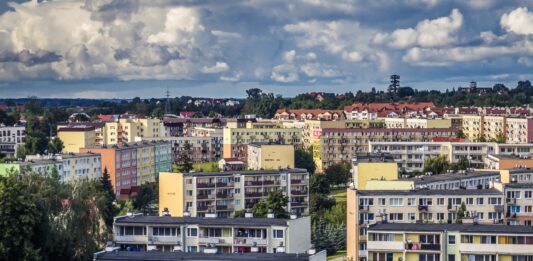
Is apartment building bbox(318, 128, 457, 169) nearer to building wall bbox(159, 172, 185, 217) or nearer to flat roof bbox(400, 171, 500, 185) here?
flat roof bbox(400, 171, 500, 185)

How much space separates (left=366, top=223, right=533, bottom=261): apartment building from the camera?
30.5m

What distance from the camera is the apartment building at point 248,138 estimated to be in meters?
86.2

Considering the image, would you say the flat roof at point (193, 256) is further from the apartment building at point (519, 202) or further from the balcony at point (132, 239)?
the apartment building at point (519, 202)

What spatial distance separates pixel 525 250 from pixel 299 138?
57816 millimetres

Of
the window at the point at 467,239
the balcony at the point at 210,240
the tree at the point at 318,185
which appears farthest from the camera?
the tree at the point at 318,185

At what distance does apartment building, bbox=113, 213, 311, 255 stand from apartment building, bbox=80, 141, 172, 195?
3700cm

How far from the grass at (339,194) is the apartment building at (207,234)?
2641 cm

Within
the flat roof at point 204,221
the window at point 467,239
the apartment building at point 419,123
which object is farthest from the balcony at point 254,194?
the apartment building at point 419,123

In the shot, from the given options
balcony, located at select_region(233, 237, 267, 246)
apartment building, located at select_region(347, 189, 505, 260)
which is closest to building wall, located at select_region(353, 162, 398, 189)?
apartment building, located at select_region(347, 189, 505, 260)

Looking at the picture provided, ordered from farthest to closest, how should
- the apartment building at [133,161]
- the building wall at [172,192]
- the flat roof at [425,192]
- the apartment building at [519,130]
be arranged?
the apartment building at [519,130] → the apartment building at [133,161] → the building wall at [172,192] → the flat roof at [425,192]

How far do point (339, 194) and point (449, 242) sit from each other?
34.8 m

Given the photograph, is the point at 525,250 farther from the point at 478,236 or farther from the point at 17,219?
the point at 17,219

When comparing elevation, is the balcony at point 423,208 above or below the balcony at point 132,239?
above

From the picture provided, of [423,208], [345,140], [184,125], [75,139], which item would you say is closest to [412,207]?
[423,208]
